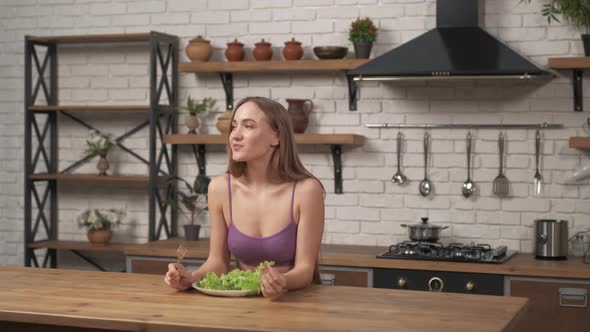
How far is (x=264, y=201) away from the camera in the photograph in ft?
10.8

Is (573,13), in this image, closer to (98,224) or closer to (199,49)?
(199,49)

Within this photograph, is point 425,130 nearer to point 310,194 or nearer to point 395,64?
point 395,64

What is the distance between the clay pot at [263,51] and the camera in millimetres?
5160

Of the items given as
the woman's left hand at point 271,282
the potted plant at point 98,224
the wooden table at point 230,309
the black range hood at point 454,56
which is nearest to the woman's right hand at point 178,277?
the wooden table at point 230,309

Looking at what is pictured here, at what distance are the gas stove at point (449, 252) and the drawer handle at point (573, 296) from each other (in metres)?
0.34

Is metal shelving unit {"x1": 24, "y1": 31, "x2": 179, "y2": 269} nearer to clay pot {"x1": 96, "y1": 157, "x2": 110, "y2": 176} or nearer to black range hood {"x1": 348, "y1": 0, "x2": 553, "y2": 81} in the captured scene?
clay pot {"x1": 96, "y1": 157, "x2": 110, "y2": 176}

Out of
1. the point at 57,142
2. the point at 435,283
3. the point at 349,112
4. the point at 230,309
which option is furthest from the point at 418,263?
the point at 57,142

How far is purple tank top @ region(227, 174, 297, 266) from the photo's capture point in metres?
3.26

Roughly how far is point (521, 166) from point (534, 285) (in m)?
0.87

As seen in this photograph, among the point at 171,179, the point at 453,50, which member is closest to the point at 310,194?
the point at 453,50

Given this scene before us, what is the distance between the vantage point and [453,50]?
15.2 ft

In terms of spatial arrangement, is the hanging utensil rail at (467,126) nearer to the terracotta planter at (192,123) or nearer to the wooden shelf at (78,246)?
the terracotta planter at (192,123)

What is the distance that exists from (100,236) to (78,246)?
0.14 m

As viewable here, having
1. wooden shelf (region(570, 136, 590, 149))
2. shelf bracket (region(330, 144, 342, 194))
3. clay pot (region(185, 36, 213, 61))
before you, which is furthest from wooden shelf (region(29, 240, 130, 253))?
wooden shelf (region(570, 136, 590, 149))
